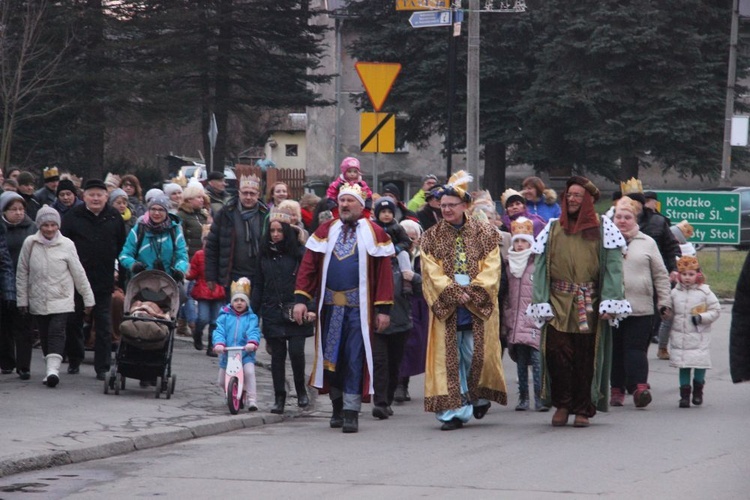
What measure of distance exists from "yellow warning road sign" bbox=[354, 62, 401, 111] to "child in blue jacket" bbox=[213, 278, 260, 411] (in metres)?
5.76

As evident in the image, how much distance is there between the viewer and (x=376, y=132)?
58.6ft

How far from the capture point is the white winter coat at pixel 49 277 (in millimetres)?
12945

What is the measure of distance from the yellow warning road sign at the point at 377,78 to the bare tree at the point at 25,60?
54.7 ft

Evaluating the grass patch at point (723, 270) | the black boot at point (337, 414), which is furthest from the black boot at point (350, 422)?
the grass patch at point (723, 270)

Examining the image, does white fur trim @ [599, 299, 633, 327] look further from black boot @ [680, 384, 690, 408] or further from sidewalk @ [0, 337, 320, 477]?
sidewalk @ [0, 337, 320, 477]

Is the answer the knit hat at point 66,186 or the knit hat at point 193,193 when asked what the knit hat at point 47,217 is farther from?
the knit hat at point 193,193

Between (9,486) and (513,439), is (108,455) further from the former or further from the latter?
(513,439)

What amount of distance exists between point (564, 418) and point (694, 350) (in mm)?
2179

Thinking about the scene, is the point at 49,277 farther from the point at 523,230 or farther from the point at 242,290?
the point at 523,230

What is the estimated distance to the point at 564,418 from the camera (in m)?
11.2

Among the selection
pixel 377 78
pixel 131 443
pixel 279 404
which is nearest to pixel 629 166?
pixel 377 78

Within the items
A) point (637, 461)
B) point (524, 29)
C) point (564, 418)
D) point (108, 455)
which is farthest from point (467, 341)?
point (524, 29)

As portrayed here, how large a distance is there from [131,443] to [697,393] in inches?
218

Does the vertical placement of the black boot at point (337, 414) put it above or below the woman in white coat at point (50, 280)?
below
